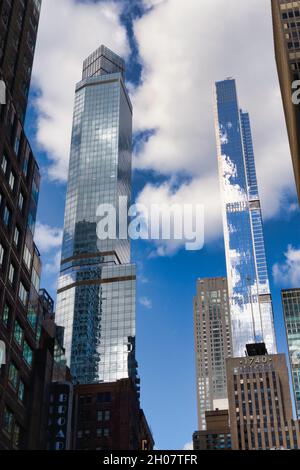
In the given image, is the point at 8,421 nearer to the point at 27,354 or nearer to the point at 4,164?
the point at 27,354

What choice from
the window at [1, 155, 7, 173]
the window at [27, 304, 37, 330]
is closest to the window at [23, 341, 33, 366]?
the window at [27, 304, 37, 330]

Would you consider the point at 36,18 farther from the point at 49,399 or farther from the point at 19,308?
the point at 49,399

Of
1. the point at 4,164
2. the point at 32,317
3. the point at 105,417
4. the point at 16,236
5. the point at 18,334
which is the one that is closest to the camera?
the point at 4,164

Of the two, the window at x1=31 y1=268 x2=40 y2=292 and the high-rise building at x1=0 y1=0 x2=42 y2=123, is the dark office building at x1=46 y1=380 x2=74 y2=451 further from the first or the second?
the high-rise building at x1=0 y1=0 x2=42 y2=123

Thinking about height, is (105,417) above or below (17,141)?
below

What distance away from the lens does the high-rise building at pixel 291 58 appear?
123 meters

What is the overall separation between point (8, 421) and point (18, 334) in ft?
35.2

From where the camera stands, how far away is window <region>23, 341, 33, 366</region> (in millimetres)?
79356

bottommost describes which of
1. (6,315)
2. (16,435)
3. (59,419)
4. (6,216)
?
(16,435)

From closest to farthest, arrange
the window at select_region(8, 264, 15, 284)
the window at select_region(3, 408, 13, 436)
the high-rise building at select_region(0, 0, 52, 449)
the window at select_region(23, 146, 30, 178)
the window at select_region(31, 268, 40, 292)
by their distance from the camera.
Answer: the window at select_region(3, 408, 13, 436) < the high-rise building at select_region(0, 0, 52, 449) < the window at select_region(8, 264, 15, 284) < the window at select_region(23, 146, 30, 178) < the window at select_region(31, 268, 40, 292)

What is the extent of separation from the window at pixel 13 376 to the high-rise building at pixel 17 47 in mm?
32945

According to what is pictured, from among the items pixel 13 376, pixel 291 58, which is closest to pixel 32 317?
pixel 13 376

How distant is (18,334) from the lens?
7638cm
